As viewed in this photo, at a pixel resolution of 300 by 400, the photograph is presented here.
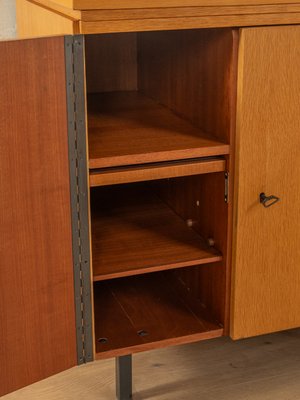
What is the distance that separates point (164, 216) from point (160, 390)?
0.35m

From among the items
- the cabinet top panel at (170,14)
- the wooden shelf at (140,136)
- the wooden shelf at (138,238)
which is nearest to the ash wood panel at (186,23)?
the cabinet top panel at (170,14)

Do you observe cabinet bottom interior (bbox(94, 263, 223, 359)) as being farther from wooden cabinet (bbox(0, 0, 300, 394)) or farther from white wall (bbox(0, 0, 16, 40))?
white wall (bbox(0, 0, 16, 40))

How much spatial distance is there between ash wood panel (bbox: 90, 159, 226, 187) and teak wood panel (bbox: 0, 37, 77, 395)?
72mm

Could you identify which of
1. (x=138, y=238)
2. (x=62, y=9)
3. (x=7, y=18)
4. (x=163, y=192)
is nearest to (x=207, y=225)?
(x=138, y=238)

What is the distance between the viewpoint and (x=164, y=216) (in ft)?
4.78

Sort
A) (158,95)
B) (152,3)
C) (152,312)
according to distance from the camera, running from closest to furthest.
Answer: (152,3), (152,312), (158,95)

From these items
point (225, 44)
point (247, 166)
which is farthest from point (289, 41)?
point (247, 166)

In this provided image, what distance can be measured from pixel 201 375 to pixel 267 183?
0.50m

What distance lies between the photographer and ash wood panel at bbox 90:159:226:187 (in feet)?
3.69

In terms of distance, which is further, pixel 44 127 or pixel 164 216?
pixel 164 216

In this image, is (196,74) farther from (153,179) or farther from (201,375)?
(201,375)

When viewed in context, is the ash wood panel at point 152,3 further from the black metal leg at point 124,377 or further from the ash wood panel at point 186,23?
the black metal leg at point 124,377

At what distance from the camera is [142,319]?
53.2 inches

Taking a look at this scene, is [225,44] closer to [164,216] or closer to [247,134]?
[247,134]
